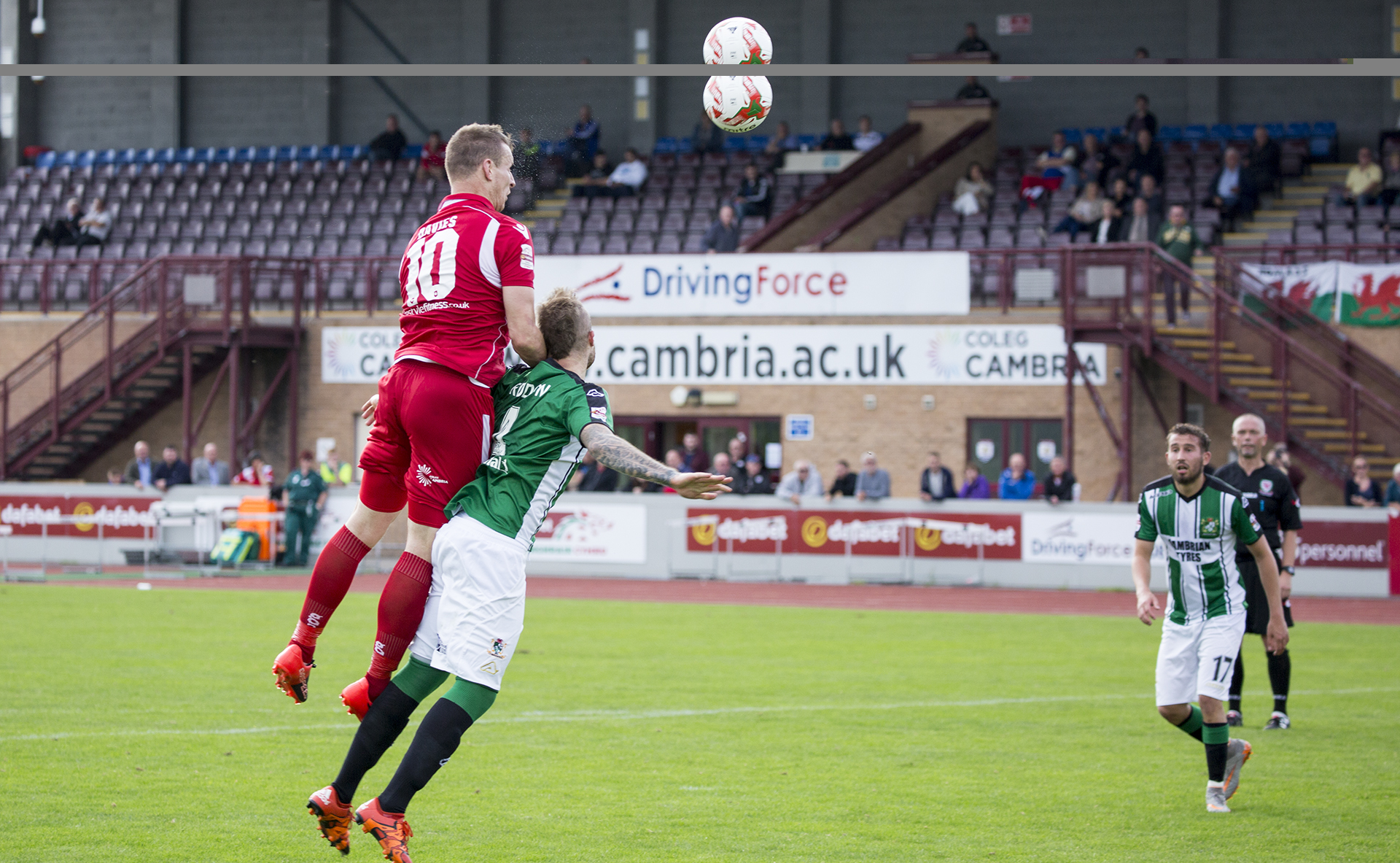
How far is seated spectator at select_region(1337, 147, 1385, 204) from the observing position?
25672 mm

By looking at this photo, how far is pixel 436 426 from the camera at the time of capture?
591cm

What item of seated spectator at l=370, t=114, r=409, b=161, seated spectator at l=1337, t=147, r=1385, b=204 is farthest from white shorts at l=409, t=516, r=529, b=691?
seated spectator at l=370, t=114, r=409, b=161

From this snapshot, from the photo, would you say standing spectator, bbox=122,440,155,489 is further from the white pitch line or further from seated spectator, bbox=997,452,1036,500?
the white pitch line

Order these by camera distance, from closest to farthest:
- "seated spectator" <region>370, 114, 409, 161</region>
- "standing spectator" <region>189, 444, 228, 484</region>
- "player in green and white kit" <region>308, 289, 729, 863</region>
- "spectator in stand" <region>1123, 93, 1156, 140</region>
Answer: "player in green and white kit" <region>308, 289, 729, 863</region>
"standing spectator" <region>189, 444, 228, 484</region>
"spectator in stand" <region>1123, 93, 1156, 140</region>
"seated spectator" <region>370, 114, 409, 161</region>

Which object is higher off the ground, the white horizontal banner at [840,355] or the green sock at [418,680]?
the white horizontal banner at [840,355]

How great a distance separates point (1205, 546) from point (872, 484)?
47.1 ft

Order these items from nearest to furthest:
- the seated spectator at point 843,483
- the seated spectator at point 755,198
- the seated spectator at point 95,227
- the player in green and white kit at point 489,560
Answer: the player in green and white kit at point 489,560, the seated spectator at point 843,483, the seated spectator at point 755,198, the seated spectator at point 95,227

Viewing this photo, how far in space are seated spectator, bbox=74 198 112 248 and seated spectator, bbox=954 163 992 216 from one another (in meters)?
16.8

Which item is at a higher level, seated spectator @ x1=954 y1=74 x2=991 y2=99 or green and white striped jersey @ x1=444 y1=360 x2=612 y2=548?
seated spectator @ x1=954 y1=74 x2=991 y2=99

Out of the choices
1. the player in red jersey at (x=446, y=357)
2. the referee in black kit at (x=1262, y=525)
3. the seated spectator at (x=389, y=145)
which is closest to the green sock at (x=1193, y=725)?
the referee in black kit at (x=1262, y=525)

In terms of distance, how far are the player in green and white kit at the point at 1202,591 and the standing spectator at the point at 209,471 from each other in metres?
20.0

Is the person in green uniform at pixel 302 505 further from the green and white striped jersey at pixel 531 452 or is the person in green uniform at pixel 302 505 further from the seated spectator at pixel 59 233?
the green and white striped jersey at pixel 531 452

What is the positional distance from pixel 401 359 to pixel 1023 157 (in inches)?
995

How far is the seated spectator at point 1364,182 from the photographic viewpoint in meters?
25.7
